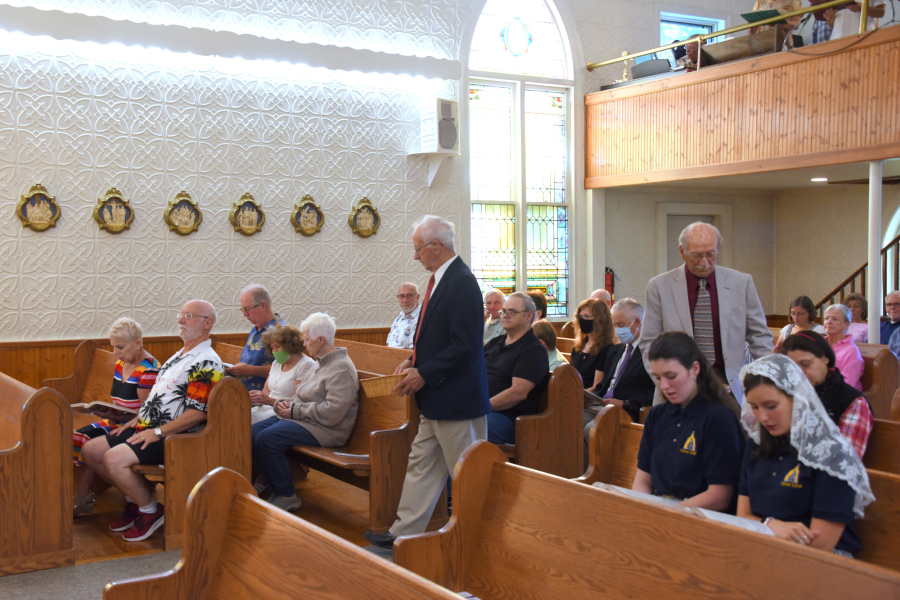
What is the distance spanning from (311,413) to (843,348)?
3.57 m

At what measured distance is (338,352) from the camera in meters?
4.76

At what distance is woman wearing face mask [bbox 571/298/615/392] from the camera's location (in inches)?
214

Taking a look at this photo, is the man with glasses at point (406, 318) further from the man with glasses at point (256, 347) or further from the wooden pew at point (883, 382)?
the wooden pew at point (883, 382)

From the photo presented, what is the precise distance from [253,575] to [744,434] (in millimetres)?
1656

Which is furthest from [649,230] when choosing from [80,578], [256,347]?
[80,578]

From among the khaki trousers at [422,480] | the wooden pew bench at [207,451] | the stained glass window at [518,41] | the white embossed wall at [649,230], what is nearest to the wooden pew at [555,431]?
the khaki trousers at [422,480]

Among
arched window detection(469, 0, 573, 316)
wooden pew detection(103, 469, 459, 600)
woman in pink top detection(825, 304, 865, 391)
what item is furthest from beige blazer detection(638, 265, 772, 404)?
arched window detection(469, 0, 573, 316)

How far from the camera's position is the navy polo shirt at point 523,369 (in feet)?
15.5

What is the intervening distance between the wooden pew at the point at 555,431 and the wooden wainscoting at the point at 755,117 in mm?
4301

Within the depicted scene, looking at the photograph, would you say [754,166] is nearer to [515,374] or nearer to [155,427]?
[515,374]

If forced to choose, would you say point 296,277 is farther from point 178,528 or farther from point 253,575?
point 253,575

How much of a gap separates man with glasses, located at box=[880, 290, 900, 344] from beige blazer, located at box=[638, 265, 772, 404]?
4873mm

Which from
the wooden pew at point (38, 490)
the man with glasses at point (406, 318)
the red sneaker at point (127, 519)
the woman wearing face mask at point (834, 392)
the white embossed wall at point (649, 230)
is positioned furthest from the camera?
the white embossed wall at point (649, 230)

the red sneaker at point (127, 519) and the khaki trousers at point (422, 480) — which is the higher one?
the khaki trousers at point (422, 480)
